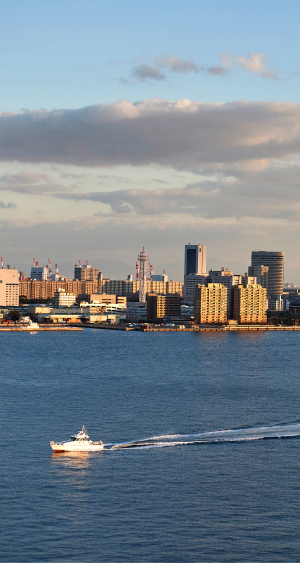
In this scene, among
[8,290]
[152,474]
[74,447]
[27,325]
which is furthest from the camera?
[8,290]

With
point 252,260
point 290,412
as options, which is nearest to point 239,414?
point 290,412

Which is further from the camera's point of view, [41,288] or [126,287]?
[126,287]

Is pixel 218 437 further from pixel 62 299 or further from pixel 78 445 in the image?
pixel 62 299

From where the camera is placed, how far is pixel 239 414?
28.6 m

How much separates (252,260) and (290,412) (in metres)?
169

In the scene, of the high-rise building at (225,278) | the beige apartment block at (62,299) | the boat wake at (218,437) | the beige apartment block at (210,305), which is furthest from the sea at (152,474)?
the high-rise building at (225,278)

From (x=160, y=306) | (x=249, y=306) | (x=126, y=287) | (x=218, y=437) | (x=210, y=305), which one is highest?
(x=126, y=287)

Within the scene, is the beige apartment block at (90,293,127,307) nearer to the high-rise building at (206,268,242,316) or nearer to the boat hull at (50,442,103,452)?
the high-rise building at (206,268,242,316)

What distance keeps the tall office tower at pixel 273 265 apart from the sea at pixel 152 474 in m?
154

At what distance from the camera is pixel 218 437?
24.3 metres

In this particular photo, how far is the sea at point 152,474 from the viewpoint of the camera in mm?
15477

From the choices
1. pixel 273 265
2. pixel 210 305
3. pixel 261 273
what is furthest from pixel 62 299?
pixel 273 265

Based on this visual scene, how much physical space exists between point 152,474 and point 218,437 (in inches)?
192

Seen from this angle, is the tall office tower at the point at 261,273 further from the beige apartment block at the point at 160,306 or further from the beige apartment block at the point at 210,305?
the beige apartment block at the point at 210,305
